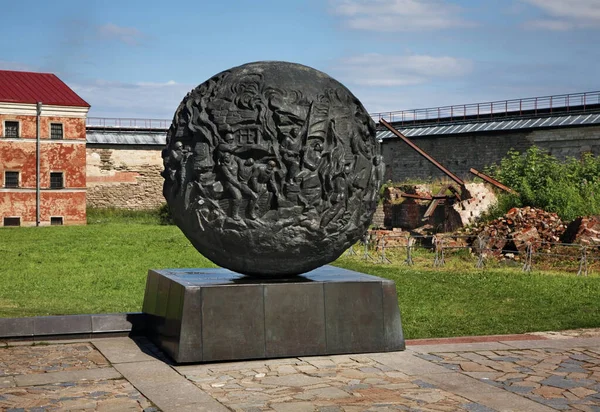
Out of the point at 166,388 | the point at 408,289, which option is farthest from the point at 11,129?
the point at 166,388

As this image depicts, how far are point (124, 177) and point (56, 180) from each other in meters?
5.11

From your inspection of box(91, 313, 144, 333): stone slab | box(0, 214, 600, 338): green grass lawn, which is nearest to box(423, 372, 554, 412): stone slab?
box(0, 214, 600, 338): green grass lawn

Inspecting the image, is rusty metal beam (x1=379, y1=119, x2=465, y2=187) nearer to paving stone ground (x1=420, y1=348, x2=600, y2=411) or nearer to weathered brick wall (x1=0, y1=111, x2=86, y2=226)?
weathered brick wall (x1=0, y1=111, x2=86, y2=226)

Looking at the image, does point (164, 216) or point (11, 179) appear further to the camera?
point (164, 216)

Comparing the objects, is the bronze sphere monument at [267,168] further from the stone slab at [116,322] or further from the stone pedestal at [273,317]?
the stone slab at [116,322]

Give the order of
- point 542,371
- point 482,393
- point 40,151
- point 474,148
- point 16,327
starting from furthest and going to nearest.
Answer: point 40,151
point 474,148
point 16,327
point 542,371
point 482,393

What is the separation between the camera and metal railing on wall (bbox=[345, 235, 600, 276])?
54.6 feet

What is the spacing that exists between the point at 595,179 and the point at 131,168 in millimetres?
23097

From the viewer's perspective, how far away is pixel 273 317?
7.74 m

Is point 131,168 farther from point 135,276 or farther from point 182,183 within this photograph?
point 182,183

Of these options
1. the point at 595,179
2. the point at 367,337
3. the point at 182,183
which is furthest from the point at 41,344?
the point at 595,179

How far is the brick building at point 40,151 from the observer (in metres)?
32.6

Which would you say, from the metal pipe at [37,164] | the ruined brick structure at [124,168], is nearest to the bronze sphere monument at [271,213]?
the metal pipe at [37,164]

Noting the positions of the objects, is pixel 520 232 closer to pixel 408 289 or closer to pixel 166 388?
pixel 408 289
